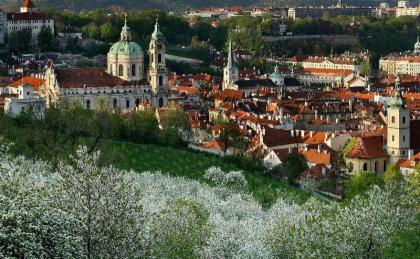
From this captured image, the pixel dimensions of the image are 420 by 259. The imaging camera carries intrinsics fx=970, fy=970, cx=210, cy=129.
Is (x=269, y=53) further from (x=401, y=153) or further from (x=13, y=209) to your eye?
(x=13, y=209)

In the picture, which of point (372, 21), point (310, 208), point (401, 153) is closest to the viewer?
point (310, 208)

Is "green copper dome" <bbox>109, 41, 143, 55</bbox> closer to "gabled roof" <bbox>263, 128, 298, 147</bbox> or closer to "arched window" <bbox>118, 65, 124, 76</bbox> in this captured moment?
"arched window" <bbox>118, 65, 124, 76</bbox>

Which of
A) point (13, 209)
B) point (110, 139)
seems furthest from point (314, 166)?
point (13, 209)

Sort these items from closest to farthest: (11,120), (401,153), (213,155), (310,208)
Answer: (310,208), (11,120), (213,155), (401,153)

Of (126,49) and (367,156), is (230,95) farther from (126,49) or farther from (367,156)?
(367,156)

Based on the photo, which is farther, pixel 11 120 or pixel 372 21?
pixel 372 21

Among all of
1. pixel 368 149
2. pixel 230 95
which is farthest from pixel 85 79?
pixel 368 149
